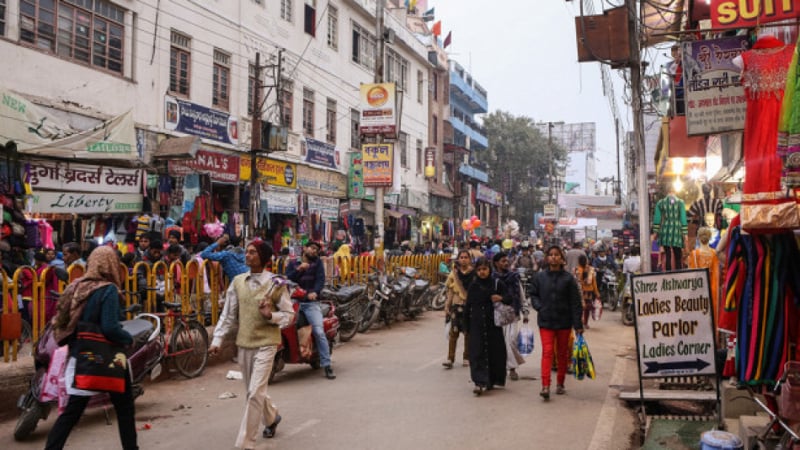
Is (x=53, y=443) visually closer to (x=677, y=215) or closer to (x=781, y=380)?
(x=781, y=380)

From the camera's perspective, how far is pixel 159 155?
1462cm

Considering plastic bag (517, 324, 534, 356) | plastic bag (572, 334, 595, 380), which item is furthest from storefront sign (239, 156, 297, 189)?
plastic bag (572, 334, 595, 380)

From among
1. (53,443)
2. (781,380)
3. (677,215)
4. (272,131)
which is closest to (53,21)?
(272,131)

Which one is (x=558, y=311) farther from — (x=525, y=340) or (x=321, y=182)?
(x=321, y=182)

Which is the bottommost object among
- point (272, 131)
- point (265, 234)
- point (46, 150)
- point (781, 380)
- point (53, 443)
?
point (53, 443)

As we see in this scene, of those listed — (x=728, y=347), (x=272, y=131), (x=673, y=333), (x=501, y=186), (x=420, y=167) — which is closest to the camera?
(x=673, y=333)

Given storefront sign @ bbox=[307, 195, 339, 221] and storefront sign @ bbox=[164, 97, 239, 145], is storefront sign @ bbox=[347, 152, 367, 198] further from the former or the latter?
storefront sign @ bbox=[164, 97, 239, 145]

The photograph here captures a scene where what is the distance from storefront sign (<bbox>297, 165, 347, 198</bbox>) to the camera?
2201cm

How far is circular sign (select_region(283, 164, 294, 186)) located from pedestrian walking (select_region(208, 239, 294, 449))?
15197 mm

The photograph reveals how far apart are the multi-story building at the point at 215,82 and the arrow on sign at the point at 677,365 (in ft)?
32.1

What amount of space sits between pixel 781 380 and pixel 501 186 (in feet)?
179

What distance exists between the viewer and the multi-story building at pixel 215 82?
42.3 feet

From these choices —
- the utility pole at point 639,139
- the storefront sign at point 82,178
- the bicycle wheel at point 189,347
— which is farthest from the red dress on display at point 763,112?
the storefront sign at point 82,178

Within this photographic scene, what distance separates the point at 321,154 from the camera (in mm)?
23344
